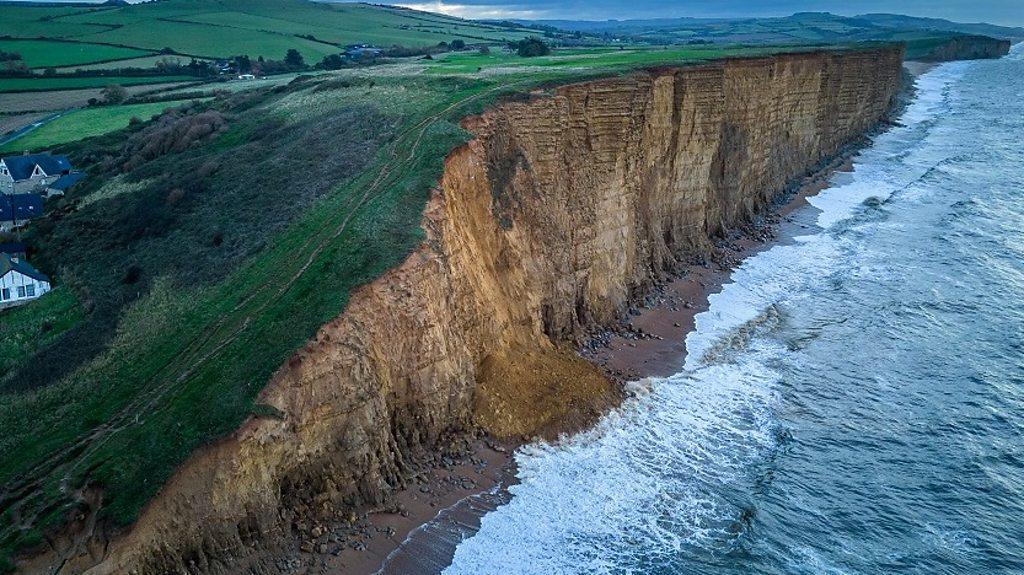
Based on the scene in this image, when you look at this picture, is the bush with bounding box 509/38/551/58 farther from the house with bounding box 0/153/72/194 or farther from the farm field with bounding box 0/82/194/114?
the farm field with bounding box 0/82/194/114

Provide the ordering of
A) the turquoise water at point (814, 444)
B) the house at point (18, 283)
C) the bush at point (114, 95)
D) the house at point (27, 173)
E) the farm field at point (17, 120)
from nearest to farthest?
the turquoise water at point (814, 444) → the house at point (18, 283) → the house at point (27, 173) → the farm field at point (17, 120) → the bush at point (114, 95)

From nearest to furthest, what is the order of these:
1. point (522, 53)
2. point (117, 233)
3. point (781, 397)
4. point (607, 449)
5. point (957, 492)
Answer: point (957, 492) → point (607, 449) → point (781, 397) → point (117, 233) → point (522, 53)

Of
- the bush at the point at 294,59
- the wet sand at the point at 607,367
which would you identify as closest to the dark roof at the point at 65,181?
the wet sand at the point at 607,367

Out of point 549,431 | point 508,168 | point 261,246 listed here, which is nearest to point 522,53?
point 508,168

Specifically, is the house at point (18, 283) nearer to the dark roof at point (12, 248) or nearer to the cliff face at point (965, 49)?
the dark roof at point (12, 248)

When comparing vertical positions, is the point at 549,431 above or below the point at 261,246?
below

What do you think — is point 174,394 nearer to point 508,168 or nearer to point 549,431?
point 549,431

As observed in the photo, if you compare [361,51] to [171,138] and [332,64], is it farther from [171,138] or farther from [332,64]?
[171,138]
